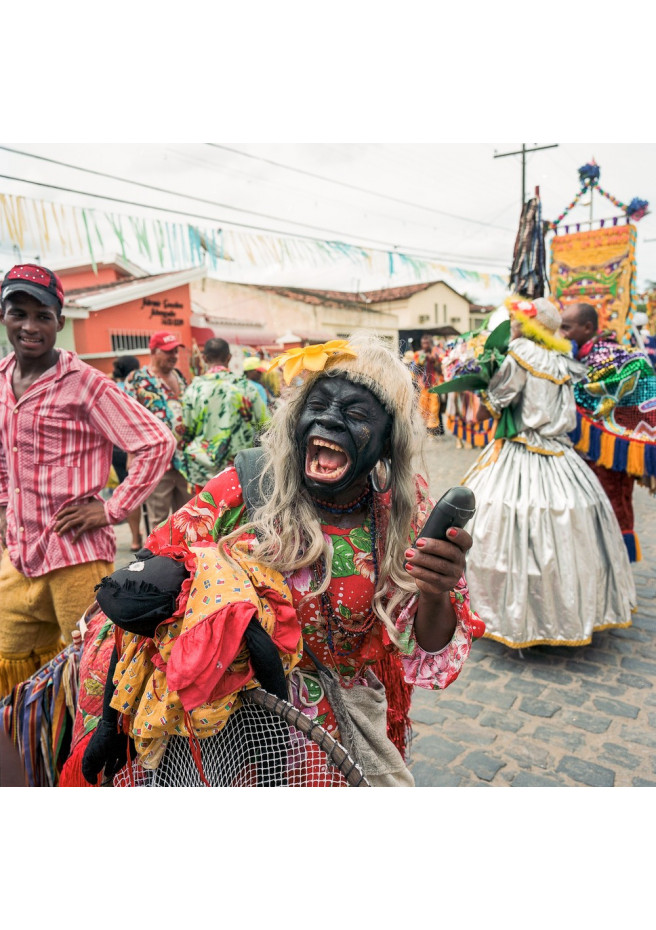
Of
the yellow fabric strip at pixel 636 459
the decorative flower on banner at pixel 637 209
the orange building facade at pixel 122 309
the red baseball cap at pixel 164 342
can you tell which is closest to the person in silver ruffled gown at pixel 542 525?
the yellow fabric strip at pixel 636 459

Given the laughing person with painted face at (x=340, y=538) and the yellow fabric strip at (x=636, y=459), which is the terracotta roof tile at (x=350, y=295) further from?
the laughing person with painted face at (x=340, y=538)

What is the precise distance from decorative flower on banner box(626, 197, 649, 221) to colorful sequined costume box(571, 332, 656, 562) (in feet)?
18.9

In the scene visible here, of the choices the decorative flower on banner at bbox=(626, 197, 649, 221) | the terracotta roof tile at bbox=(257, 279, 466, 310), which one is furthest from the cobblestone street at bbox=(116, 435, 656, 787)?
the terracotta roof tile at bbox=(257, 279, 466, 310)

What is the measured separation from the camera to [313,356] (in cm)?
141

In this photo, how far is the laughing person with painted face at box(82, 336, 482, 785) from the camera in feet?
4.37

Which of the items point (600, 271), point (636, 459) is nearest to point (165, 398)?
point (636, 459)

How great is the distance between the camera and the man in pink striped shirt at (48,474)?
2.05 metres

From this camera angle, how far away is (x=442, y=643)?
1.37 meters

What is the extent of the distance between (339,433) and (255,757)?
2.37ft

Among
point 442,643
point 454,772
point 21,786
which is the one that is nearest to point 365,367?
point 442,643

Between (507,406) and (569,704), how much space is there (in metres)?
1.74

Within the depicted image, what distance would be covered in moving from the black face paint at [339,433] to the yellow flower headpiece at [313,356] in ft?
0.17

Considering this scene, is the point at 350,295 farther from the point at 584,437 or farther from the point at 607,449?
the point at 607,449

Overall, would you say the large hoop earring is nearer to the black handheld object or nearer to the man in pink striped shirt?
the black handheld object
